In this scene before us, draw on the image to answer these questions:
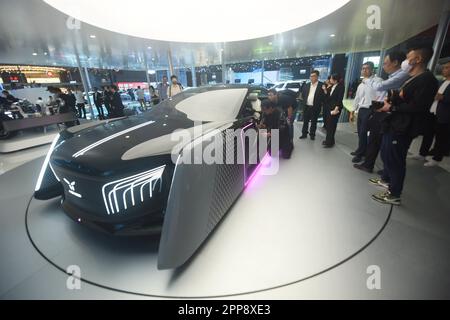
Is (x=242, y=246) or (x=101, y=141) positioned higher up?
(x=101, y=141)

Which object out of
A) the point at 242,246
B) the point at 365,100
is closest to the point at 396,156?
the point at 365,100

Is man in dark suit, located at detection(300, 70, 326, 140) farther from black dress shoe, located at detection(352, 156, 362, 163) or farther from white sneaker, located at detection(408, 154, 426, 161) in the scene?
white sneaker, located at detection(408, 154, 426, 161)

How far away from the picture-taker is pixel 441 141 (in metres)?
2.95

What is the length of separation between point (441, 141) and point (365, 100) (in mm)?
1279

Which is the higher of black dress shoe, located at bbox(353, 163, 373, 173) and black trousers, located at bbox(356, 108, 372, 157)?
black trousers, located at bbox(356, 108, 372, 157)

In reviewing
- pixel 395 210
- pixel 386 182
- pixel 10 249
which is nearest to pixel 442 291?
pixel 395 210

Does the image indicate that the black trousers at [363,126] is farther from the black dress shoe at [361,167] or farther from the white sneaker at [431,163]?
the white sneaker at [431,163]

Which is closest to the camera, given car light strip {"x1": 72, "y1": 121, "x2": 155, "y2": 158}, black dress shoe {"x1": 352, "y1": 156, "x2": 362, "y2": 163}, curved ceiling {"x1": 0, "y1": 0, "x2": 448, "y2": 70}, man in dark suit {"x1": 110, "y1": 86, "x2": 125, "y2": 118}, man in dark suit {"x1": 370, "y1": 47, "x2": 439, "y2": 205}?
car light strip {"x1": 72, "y1": 121, "x2": 155, "y2": 158}

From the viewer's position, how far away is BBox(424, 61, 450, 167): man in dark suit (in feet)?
9.27

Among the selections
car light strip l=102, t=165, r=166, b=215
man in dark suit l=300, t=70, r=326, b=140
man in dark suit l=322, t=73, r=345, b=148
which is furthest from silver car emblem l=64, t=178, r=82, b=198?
man in dark suit l=300, t=70, r=326, b=140

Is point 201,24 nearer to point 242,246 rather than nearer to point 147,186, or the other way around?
point 147,186

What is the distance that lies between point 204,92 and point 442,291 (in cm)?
263

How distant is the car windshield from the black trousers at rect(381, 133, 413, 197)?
149 centimetres

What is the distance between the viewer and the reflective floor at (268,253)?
1206mm
